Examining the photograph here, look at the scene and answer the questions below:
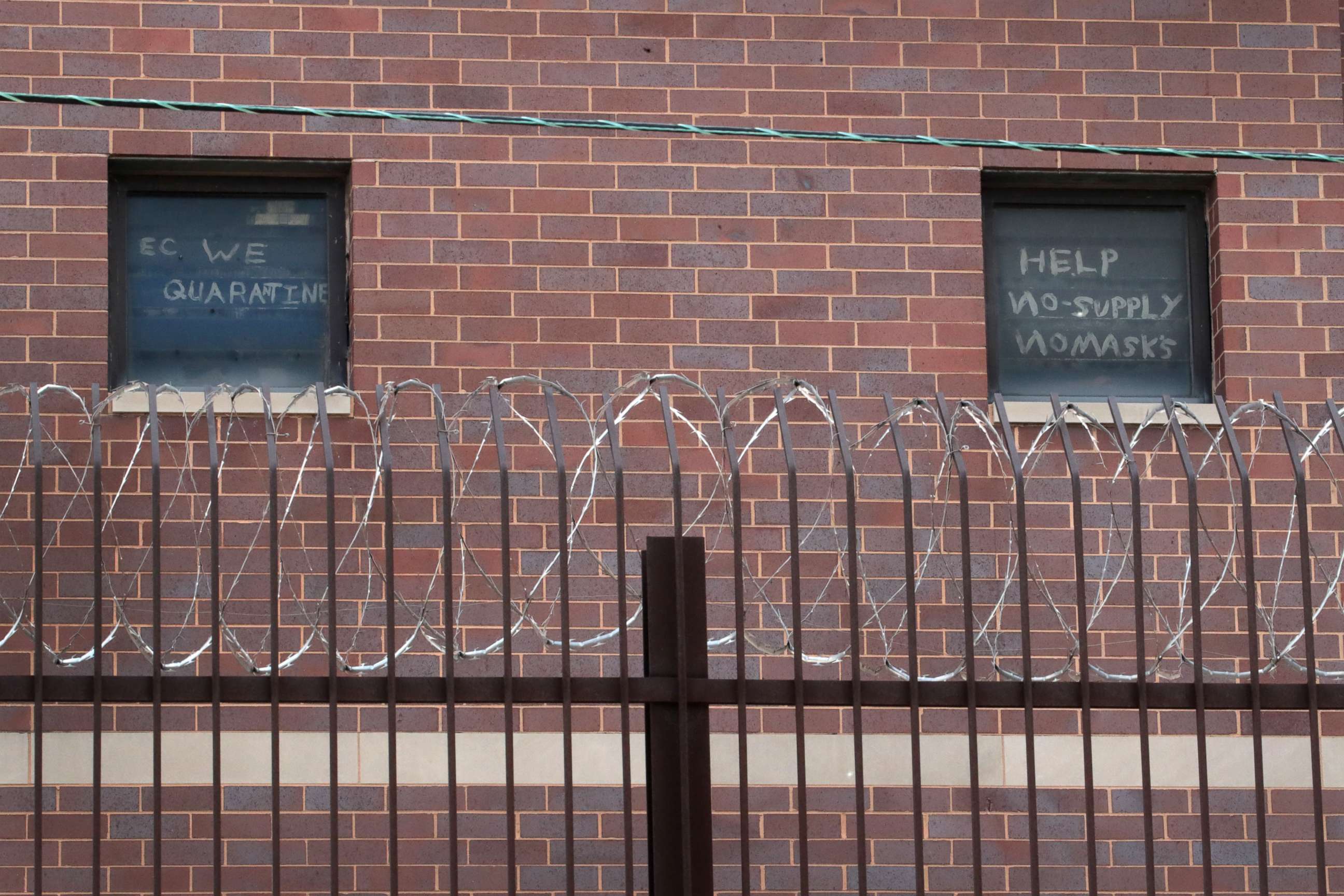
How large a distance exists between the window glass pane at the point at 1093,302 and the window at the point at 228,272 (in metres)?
3.38

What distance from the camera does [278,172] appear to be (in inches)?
378

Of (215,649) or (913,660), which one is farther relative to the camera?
(913,660)

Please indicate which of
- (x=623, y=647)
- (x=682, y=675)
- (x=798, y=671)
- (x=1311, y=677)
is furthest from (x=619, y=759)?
(x=1311, y=677)

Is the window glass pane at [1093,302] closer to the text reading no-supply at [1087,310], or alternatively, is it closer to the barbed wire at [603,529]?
the text reading no-supply at [1087,310]

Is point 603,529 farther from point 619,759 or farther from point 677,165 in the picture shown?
point 677,165

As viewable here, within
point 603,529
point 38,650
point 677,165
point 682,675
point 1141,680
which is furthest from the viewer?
point 677,165

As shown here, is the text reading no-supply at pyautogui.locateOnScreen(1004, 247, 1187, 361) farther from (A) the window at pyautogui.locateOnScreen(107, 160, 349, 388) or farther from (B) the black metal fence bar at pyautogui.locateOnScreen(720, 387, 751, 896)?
(B) the black metal fence bar at pyautogui.locateOnScreen(720, 387, 751, 896)

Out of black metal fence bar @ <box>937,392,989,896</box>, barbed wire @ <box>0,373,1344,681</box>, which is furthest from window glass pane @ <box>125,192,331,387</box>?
black metal fence bar @ <box>937,392,989,896</box>

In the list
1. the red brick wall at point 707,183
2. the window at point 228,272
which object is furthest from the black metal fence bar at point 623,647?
the window at point 228,272

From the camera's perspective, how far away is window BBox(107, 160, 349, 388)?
9500 mm

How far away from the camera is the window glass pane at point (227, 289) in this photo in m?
9.50

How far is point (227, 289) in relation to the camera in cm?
959

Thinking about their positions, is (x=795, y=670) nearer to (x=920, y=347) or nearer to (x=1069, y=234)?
(x=920, y=347)

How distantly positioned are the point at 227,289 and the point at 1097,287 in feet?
14.4
